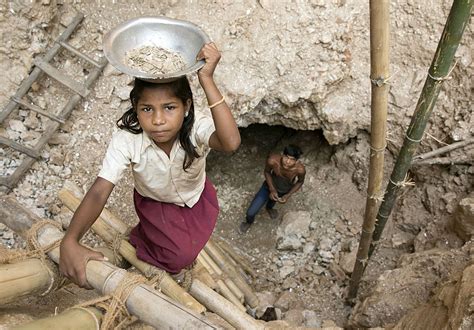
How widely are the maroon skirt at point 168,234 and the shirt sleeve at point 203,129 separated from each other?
0.44 m

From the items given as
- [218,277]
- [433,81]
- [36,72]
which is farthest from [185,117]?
[36,72]

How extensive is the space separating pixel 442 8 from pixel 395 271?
2.26 metres

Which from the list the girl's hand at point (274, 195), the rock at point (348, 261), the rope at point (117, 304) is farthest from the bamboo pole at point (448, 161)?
the rope at point (117, 304)

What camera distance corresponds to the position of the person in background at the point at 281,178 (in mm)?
4445

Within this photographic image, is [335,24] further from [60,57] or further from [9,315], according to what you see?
[9,315]

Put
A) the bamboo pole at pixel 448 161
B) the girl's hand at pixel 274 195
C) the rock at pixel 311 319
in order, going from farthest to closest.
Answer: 1. the girl's hand at pixel 274 195
2. the bamboo pole at pixel 448 161
3. the rock at pixel 311 319

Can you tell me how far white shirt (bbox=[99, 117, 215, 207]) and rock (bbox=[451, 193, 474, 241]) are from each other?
2.48m

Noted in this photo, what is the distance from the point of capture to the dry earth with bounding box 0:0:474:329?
12.0 feet

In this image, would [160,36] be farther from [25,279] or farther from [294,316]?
[294,316]

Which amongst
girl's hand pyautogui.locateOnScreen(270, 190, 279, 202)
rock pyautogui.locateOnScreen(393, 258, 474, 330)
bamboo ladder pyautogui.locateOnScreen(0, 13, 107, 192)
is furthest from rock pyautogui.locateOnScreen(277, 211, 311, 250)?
bamboo ladder pyautogui.locateOnScreen(0, 13, 107, 192)

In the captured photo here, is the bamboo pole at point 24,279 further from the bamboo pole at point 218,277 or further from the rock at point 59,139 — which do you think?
the rock at point 59,139

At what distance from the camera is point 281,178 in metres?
4.63

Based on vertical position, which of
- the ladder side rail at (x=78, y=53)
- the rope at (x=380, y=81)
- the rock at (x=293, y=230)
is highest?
the rope at (x=380, y=81)

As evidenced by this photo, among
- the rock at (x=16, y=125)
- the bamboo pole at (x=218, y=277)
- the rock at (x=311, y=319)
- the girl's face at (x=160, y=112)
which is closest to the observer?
the girl's face at (x=160, y=112)
